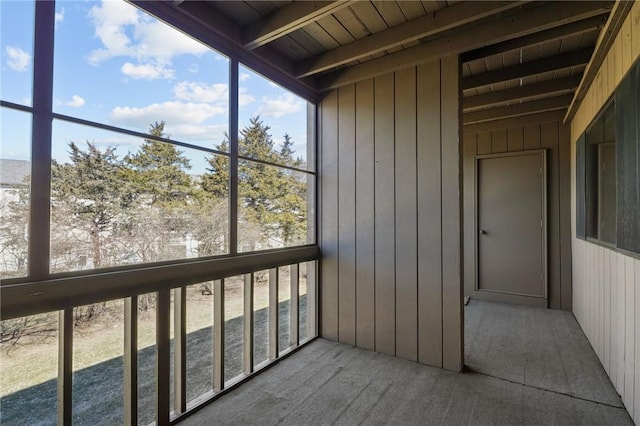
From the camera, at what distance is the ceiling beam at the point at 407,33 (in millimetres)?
1933

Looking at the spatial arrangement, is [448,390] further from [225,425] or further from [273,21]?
[273,21]

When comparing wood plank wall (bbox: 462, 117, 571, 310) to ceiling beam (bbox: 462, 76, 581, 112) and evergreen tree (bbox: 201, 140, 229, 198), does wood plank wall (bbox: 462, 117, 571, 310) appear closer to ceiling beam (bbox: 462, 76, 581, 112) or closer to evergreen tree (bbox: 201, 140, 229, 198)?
ceiling beam (bbox: 462, 76, 581, 112)

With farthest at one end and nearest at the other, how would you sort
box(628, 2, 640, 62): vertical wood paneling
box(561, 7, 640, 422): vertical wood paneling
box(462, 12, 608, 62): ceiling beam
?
box(462, 12, 608, 62): ceiling beam < box(561, 7, 640, 422): vertical wood paneling < box(628, 2, 640, 62): vertical wood paneling

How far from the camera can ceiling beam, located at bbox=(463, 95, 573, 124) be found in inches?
136

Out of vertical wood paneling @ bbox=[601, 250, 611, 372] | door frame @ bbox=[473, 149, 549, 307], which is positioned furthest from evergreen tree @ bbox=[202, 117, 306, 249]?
door frame @ bbox=[473, 149, 549, 307]

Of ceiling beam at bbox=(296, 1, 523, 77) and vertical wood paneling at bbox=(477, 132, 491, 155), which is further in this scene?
vertical wood paneling at bbox=(477, 132, 491, 155)

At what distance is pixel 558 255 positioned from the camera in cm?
391

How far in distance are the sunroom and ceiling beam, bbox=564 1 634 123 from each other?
0.02 meters

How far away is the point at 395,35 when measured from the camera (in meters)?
2.27

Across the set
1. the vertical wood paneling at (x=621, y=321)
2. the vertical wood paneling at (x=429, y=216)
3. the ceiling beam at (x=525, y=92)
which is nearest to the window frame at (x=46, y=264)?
the vertical wood paneling at (x=429, y=216)

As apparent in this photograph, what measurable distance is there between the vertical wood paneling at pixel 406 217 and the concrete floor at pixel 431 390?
25 centimetres

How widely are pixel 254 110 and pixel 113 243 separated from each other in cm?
140

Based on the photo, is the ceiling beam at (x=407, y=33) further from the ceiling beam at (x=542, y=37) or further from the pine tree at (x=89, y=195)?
the pine tree at (x=89, y=195)

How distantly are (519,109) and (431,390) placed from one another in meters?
3.34
